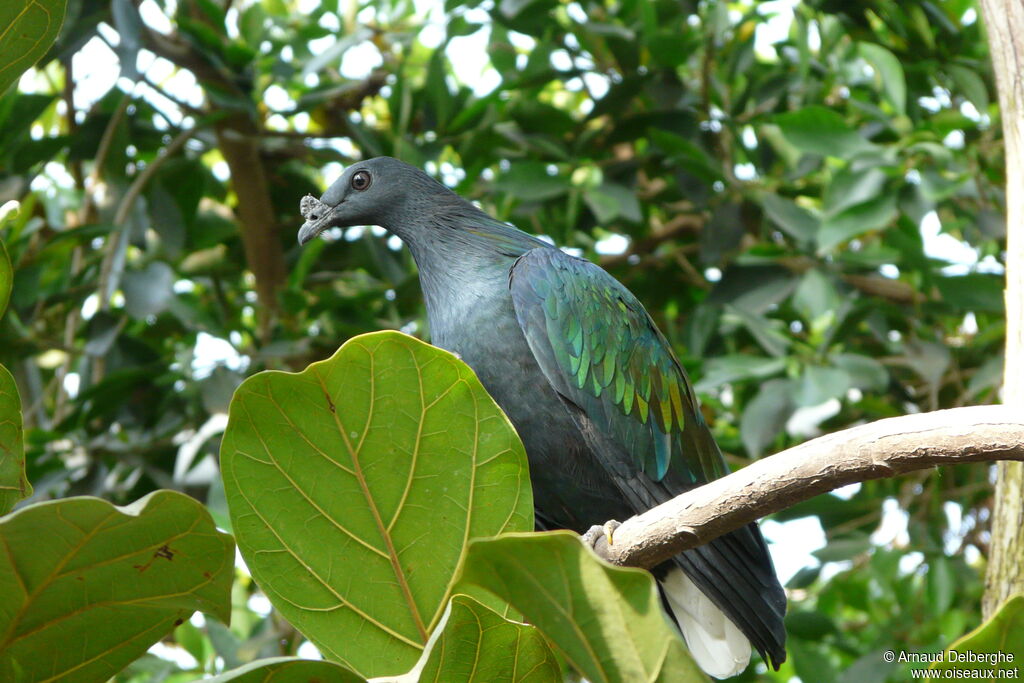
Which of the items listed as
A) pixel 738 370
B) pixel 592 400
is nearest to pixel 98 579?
pixel 592 400

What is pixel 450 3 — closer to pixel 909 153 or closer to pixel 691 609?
pixel 909 153

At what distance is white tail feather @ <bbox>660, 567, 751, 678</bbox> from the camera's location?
2928 millimetres

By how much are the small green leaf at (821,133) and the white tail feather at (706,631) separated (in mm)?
1418

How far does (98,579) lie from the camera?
4.32 ft

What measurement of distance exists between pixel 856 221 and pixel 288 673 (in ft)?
8.72

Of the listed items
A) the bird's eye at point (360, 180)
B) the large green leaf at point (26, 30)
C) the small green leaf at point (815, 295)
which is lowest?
the small green leaf at point (815, 295)

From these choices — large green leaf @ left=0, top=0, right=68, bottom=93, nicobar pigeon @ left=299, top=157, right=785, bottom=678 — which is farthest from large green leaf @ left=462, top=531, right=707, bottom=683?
nicobar pigeon @ left=299, top=157, right=785, bottom=678

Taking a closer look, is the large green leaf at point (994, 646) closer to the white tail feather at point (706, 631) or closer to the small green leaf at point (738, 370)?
the white tail feather at point (706, 631)

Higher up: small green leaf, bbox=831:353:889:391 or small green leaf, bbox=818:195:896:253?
small green leaf, bbox=818:195:896:253

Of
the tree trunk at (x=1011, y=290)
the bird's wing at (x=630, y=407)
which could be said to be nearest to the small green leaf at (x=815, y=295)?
→ the bird's wing at (x=630, y=407)

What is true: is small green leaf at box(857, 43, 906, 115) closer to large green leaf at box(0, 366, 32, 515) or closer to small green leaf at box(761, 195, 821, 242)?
small green leaf at box(761, 195, 821, 242)

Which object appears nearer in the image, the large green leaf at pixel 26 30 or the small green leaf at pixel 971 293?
the large green leaf at pixel 26 30

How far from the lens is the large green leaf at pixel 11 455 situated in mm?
1516

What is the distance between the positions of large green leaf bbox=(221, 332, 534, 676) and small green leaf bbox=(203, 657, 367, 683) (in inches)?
12.8
